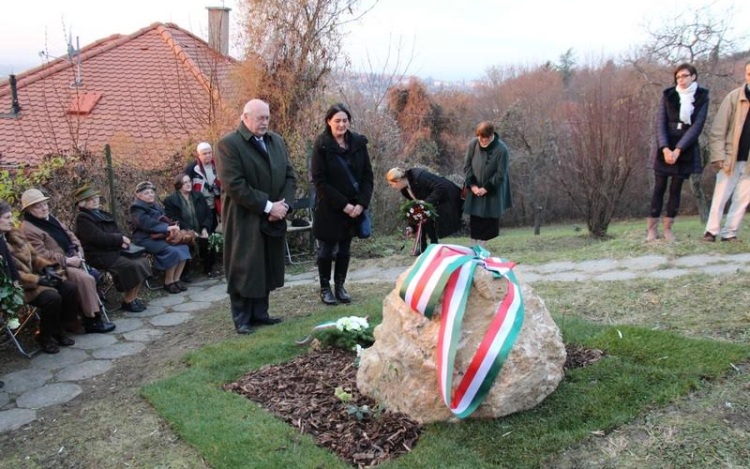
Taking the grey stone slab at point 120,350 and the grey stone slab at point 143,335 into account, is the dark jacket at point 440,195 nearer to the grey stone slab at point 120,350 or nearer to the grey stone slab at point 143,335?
the grey stone slab at point 143,335

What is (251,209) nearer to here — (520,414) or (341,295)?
(341,295)

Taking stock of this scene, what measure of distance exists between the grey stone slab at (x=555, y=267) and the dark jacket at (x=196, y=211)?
15.1 feet

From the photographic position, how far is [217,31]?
10.3 meters

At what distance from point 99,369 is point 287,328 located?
1627 millimetres

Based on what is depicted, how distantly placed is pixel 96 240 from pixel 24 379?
201 centimetres

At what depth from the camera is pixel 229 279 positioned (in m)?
5.08

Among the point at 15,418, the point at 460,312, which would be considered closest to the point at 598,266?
the point at 460,312

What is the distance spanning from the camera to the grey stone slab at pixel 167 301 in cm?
653

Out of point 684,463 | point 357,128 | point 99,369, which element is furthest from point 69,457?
point 357,128

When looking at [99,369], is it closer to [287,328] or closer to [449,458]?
[287,328]

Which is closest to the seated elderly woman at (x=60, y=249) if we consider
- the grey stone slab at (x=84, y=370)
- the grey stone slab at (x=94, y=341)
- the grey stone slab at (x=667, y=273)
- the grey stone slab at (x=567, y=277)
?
the grey stone slab at (x=94, y=341)

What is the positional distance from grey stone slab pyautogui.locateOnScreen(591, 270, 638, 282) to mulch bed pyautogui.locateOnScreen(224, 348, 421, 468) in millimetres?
3139

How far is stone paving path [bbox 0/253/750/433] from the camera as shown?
4.14 metres

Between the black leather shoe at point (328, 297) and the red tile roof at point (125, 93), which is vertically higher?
the red tile roof at point (125, 93)
